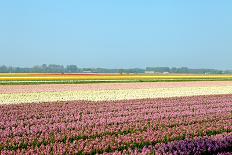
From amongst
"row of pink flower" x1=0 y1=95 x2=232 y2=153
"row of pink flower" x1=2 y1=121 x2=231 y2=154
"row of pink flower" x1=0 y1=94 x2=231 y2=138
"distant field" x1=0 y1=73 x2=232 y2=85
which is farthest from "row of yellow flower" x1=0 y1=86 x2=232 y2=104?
"distant field" x1=0 y1=73 x2=232 y2=85

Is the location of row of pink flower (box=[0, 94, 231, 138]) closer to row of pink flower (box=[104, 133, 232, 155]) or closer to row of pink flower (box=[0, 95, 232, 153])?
row of pink flower (box=[0, 95, 232, 153])

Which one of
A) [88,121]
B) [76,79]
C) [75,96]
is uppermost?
[76,79]

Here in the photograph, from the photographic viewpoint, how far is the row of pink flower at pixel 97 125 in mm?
11266

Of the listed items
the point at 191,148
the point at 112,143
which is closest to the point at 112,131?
the point at 112,143

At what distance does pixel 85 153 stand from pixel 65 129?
3.38m

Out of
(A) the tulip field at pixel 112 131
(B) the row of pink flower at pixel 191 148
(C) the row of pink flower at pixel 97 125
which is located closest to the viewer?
(B) the row of pink flower at pixel 191 148

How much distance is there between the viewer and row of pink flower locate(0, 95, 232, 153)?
1127 cm

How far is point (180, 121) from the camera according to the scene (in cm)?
1527

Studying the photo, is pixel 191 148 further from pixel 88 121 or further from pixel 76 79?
pixel 76 79

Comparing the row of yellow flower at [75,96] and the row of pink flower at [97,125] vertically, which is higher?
the row of pink flower at [97,125]

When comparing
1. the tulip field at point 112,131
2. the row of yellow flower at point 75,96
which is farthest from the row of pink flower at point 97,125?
the row of yellow flower at point 75,96

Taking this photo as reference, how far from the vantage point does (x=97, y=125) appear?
46.8ft

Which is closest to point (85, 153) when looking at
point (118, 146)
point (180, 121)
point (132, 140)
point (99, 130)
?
point (118, 146)

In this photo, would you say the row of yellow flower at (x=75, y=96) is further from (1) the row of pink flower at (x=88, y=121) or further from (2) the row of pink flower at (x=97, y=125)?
(1) the row of pink flower at (x=88, y=121)
